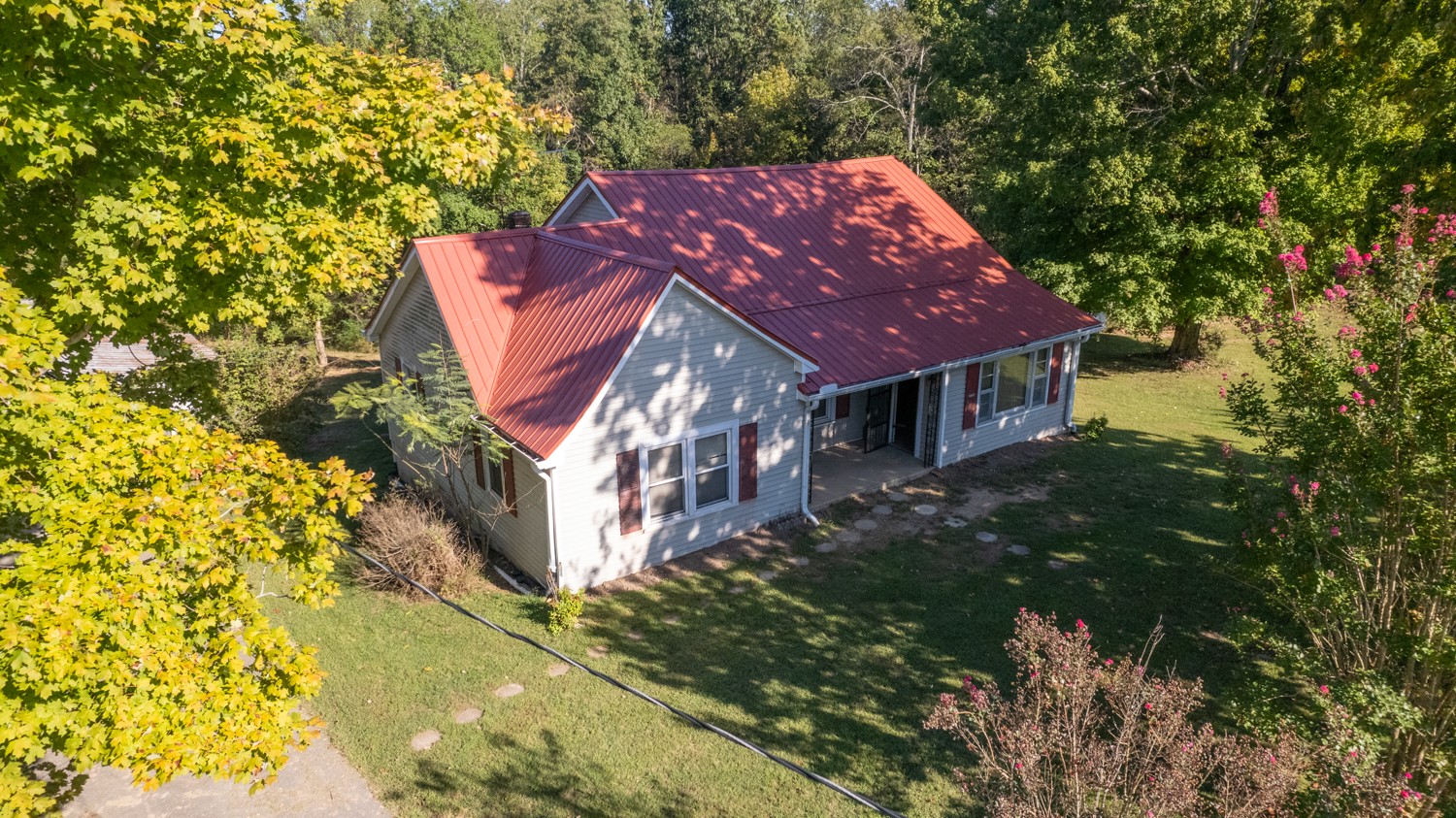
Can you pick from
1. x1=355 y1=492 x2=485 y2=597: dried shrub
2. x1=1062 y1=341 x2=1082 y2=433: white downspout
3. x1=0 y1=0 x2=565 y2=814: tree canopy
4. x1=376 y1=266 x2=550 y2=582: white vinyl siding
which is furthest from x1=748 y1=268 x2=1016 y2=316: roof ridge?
x1=355 y1=492 x2=485 y2=597: dried shrub

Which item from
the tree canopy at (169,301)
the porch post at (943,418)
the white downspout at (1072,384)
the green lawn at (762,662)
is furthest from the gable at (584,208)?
the white downspout at (1072,384)

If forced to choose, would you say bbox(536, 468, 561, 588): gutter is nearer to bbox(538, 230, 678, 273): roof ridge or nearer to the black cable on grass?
the black cable on grass

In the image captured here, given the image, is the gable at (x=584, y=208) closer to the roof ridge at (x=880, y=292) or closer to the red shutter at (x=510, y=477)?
Result: the roof ridge at (x=880, y=292)

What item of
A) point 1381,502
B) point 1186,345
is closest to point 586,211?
point 1381,502

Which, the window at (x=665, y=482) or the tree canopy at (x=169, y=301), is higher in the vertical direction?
the tree canopy at (x=169, y=301)

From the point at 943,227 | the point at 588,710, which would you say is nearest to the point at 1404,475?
the point at 588,710

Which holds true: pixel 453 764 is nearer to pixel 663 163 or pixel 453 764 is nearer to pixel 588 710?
pixel 588 710
